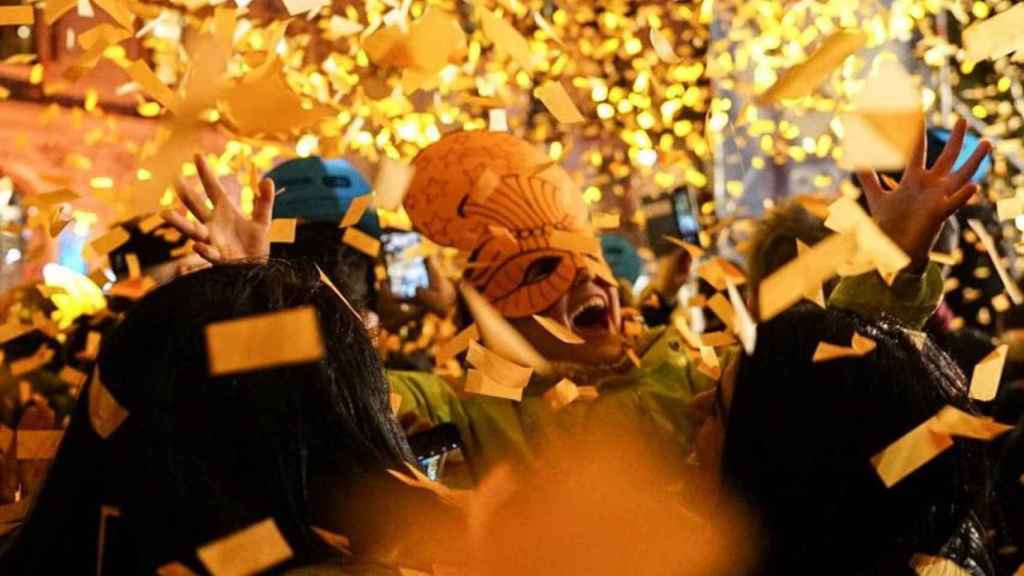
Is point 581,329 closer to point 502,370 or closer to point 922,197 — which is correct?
point 502,370

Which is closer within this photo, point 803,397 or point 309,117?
point 803,397

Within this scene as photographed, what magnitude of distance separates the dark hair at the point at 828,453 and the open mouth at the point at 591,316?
1.74 metres

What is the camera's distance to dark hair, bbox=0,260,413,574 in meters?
1.84

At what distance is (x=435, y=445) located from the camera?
10.1ft

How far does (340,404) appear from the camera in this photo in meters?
1.94

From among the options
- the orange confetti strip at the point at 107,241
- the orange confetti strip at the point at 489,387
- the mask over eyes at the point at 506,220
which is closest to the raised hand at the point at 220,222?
the orange confetti strip at the point at 107,241

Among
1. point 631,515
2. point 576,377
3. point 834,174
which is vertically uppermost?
point 631,515

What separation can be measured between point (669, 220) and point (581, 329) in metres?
2.46

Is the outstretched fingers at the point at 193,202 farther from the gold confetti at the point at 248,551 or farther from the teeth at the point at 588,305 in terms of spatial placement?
the gold confetti at the point at 248,551

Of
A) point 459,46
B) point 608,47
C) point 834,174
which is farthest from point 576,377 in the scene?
point 608,47

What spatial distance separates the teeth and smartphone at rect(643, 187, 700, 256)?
2.25 m

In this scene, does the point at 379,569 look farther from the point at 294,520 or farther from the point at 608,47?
the point at 608,47

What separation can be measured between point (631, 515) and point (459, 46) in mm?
1305

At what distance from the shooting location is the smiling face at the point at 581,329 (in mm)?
3861
